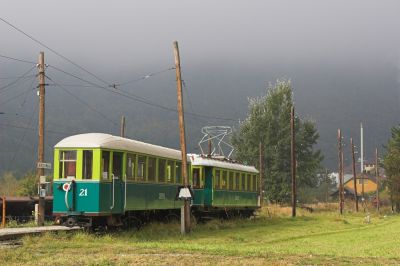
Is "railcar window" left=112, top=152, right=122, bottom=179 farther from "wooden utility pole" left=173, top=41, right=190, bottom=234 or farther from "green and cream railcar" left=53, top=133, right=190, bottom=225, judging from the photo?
"wooden utility pole" left=173, top=41, right=190, bottom=234

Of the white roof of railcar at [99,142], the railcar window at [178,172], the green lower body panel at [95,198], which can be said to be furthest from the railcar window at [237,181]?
the green lower body panel at [95,198]

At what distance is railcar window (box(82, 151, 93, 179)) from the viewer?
21078 mm

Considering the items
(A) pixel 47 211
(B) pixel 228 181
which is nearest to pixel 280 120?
(B) pixel 228 181

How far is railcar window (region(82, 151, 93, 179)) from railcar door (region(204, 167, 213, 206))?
11.6 metres

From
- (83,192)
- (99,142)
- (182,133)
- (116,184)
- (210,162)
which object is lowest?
(83,192)

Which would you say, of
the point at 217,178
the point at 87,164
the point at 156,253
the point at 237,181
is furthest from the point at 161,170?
the point at 237,181

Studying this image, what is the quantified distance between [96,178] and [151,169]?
12.7 ft

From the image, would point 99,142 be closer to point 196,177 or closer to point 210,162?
point 196,177

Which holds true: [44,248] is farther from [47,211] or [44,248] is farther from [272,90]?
[272,90]

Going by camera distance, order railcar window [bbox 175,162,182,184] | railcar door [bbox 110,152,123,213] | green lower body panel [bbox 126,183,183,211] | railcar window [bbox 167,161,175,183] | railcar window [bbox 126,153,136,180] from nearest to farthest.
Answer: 1. railcar door [bbox 110,152,123,213]
2. railcar window [bbox 126,153,136,180]
3. green lower body panel [bbox 126,183,183,211]
4. railcar window [bbox 167,161,175,183]
5. railcar window [bbox 175,162,182,184]

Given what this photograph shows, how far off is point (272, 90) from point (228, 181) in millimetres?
50381

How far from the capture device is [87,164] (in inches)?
834

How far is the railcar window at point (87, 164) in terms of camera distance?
21.1 meters

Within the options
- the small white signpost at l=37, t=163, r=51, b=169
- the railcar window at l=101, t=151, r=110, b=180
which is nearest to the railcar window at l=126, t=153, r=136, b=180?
the railcar window at l=101, t=151, r=110, b=180
